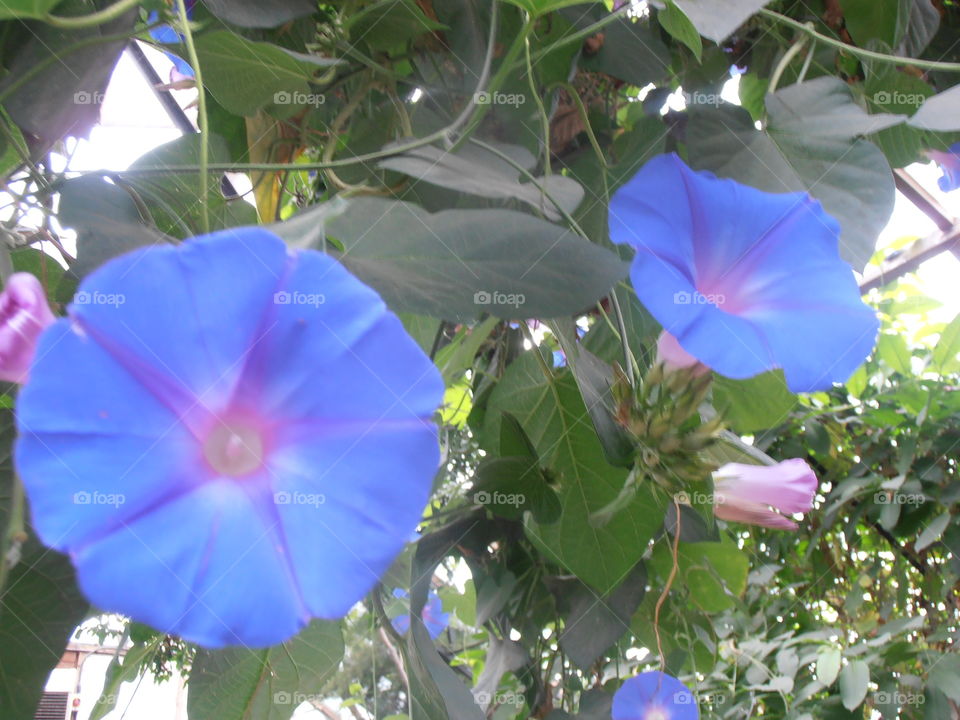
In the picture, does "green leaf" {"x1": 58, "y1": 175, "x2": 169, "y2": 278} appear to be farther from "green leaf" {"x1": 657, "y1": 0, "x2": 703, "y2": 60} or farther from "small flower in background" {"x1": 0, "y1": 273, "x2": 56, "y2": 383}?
"green leaf" {"x1": 657, "y1": 0, "x2": 703, "y2": 60}

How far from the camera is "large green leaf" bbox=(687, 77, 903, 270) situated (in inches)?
22.6

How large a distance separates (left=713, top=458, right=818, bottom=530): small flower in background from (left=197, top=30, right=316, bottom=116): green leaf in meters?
0.47

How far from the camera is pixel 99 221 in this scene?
1.40ft

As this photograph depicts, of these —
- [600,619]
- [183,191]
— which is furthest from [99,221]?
[600,619]

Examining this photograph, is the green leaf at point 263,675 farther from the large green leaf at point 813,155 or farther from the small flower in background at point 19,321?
the large green leaf at point 813,155

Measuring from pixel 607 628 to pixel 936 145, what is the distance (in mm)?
582

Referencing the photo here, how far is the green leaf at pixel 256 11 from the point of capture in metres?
0.56

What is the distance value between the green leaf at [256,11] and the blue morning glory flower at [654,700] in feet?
2.47

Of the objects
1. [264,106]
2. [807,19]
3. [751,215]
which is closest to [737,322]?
[751,215]

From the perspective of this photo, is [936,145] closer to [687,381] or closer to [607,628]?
[687,381]

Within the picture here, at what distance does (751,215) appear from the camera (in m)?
0.47

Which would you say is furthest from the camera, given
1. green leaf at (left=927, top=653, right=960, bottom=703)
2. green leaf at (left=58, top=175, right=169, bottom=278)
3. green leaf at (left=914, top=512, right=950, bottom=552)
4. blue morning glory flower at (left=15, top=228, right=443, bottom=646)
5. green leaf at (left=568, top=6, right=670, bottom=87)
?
green leaf at (left=914, top=512, right=950, bottom=552)

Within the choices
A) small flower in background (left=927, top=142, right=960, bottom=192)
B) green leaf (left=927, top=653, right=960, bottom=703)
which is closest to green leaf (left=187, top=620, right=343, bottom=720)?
small flower in background (left=927, top=142, right=960, bottom=192)

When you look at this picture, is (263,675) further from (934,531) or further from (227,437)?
(934,531)
